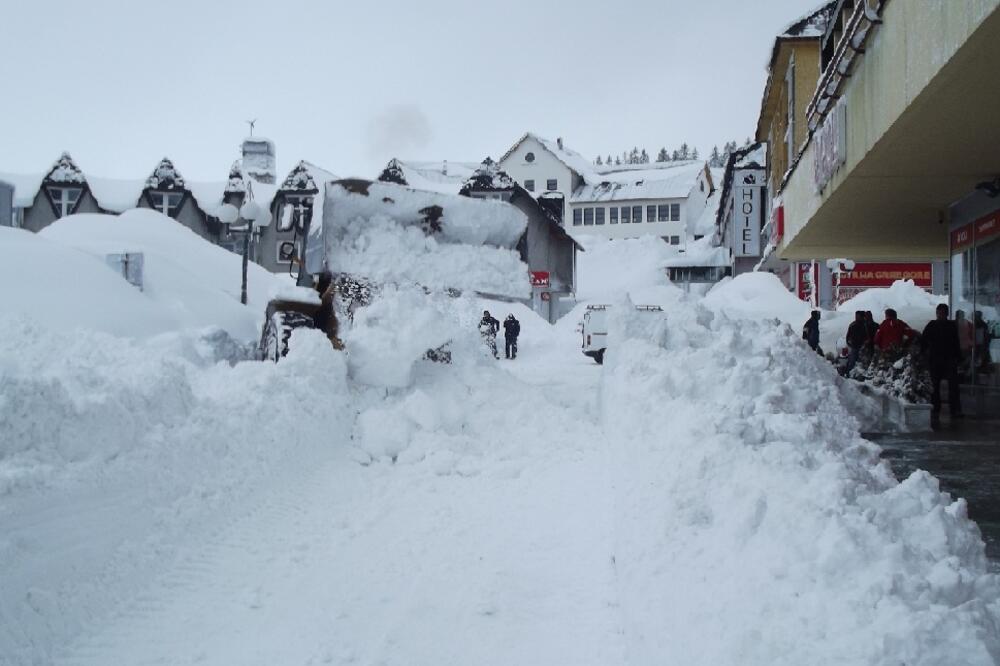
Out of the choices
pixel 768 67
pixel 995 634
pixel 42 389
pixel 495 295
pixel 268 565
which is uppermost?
pixel 768 67

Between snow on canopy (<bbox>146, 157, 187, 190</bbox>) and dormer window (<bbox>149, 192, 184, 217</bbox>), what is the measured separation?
14.3 inches

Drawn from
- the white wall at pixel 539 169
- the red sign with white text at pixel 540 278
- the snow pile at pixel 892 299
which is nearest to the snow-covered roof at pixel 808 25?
the snow pile at pixel 892 299

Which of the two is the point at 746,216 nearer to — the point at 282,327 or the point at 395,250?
the point at 395,250

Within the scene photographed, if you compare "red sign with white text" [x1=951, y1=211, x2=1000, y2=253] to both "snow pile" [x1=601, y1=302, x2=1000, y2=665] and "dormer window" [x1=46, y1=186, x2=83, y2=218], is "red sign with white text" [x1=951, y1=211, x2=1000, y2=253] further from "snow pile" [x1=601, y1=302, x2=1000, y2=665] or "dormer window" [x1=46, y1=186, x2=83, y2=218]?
"dormer window" [x1=46, y1=186, x2=83, y2=218]

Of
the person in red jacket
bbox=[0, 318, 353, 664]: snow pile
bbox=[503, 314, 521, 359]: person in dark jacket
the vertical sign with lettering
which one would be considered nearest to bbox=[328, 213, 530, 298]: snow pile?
bbox=[0, 318, 353, 664]: snow pile

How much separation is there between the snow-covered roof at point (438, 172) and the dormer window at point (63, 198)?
18.5m

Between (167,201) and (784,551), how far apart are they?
52898mm

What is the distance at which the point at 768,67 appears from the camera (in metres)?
26.0

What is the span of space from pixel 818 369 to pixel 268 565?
8.09 metres

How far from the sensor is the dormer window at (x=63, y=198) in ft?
163

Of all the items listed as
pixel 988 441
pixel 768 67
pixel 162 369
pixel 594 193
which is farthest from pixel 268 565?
pixel 594 193

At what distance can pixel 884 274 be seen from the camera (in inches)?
1181

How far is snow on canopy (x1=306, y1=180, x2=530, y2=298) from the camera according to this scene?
29.8 feet

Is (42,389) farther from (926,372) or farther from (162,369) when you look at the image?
(926,372)
